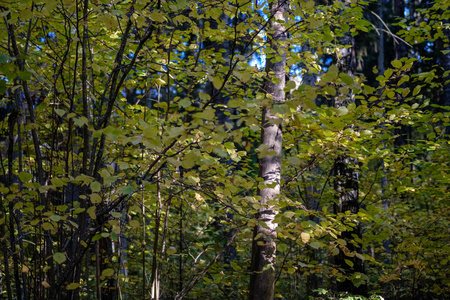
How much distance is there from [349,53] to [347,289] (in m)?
3.12

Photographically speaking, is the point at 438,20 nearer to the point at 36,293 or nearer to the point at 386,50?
the point at 36,293

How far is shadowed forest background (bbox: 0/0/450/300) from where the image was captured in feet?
6.14

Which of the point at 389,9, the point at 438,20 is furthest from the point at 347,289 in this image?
the point at 389,9

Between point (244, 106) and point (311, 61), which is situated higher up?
point (311, 61)

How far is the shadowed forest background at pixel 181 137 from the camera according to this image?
6.14 feet

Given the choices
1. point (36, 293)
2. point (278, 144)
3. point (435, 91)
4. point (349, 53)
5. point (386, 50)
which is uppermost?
point (386, 50)

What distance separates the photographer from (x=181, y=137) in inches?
64.4

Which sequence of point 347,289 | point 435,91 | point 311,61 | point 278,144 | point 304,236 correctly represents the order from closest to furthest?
point 304,236
point 278,144
point 311,61
point 347,289
point 435,91

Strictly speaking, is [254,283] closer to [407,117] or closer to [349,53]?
[407,117]

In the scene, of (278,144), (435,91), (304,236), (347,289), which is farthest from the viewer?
(435,91)

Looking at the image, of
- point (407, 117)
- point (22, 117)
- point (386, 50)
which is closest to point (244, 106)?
point (22, 117)

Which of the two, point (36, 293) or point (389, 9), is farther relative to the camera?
point (389, 9)

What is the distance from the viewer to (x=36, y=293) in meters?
2.63

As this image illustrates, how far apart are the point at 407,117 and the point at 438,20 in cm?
204
